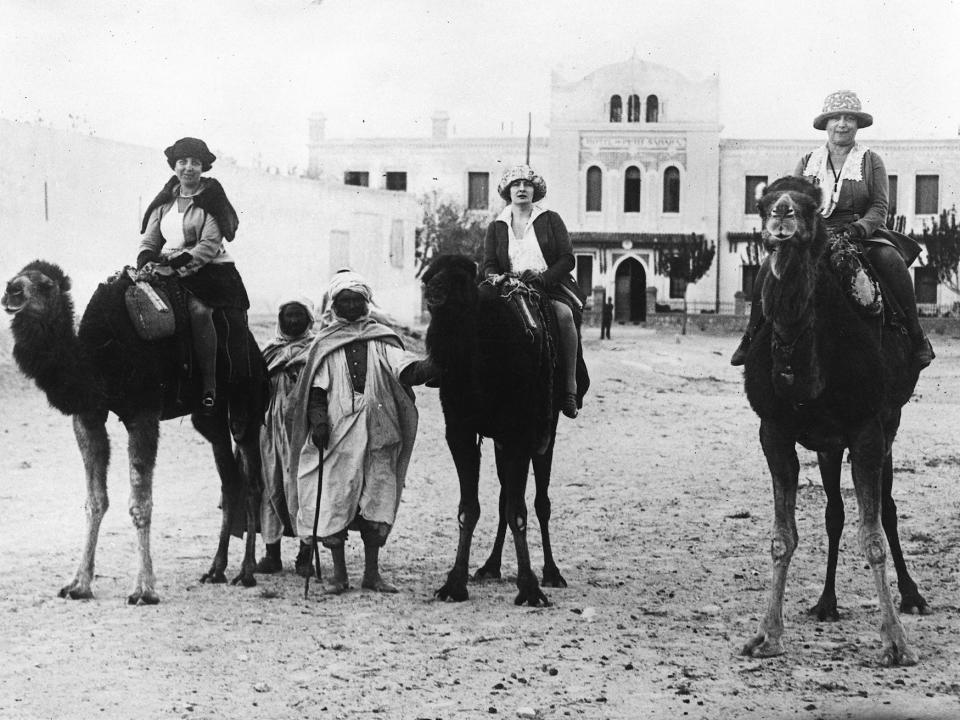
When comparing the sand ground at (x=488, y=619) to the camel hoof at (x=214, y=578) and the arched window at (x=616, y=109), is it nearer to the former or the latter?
the camel hoof at (x=214, y=578)

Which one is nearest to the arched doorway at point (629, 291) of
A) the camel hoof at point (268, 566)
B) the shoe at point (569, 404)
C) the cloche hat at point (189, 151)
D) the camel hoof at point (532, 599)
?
the shoe at point (569, 404)

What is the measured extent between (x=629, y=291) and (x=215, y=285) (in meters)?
41.9

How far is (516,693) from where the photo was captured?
505 centimetres

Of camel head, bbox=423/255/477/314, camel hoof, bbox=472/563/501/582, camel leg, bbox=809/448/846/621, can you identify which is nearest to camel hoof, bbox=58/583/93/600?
camel hoof, bbox=472/563/501/582

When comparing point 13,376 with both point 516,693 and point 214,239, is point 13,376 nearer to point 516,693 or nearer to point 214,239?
point 214,239

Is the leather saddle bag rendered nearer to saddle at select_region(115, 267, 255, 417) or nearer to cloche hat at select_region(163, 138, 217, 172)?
saddle at select_region(115, 267, 255, 417)

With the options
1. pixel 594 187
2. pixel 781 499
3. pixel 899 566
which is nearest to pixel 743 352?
pixel 781 499

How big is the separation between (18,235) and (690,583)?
44.1ft

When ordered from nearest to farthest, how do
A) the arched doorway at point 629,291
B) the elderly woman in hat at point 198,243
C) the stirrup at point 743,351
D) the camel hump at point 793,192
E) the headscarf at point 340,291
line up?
1. the camel hump at point 793,192
2. the stirrup at point 743,351
3. the elderly woman in hat at point 198,243
4. the headscarf at point 340,291
5. the arched doorway at point 629,291

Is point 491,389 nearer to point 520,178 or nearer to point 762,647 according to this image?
point 520,178

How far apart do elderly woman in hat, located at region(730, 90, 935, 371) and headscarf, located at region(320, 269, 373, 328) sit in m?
2.26

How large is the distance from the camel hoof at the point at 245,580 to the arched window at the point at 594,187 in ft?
143

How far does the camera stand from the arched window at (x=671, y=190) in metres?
49.2

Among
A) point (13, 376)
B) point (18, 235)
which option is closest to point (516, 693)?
point (13, 376)
